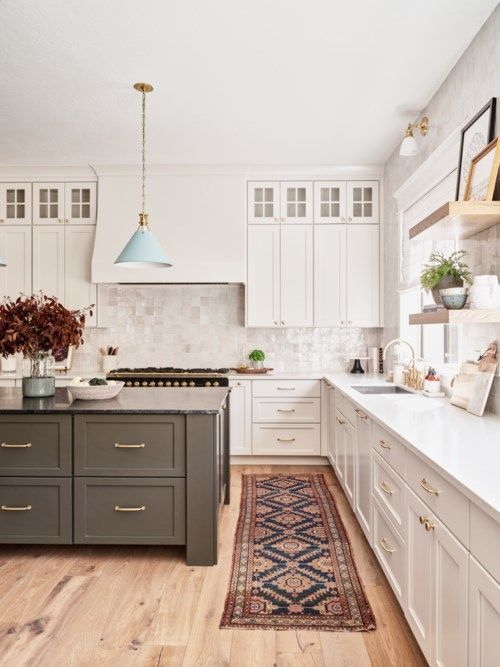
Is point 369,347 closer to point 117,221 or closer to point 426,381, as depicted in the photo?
point 426,381

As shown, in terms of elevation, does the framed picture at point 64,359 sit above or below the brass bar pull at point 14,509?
above

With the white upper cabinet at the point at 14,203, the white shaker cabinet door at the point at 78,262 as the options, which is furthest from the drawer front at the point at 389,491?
the white upper cabinet at the point at 14,203

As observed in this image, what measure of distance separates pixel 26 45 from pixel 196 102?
3.54 ft

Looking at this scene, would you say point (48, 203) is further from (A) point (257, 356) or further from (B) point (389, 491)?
(B) point (389, 491)

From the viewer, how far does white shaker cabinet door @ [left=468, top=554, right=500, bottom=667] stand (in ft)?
3.86

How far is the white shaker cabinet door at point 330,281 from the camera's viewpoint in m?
4.80

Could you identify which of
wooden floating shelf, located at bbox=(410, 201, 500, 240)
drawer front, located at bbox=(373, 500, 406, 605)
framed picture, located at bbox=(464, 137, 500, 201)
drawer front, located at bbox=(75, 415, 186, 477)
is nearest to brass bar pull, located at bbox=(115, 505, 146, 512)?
drawer front, located at bbox=(75, 415, 186, 477)

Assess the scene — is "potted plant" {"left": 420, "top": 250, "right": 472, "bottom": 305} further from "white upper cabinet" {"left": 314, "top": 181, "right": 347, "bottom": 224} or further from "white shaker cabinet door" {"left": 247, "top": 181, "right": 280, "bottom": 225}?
"white shaker cabinet door" {"left": 247, "top": 181, "right": 280, "bottom": 225}

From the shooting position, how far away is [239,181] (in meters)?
4.74

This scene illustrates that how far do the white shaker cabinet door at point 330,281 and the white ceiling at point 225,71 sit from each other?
33.5 inches

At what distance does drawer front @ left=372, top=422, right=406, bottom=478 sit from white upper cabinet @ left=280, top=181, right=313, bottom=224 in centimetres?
276

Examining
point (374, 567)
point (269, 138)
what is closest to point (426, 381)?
point (374, 567)

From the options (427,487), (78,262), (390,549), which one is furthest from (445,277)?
(78,262)

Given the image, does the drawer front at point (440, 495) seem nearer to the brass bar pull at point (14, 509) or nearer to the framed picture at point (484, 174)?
the framed picture at point (484, 174)
